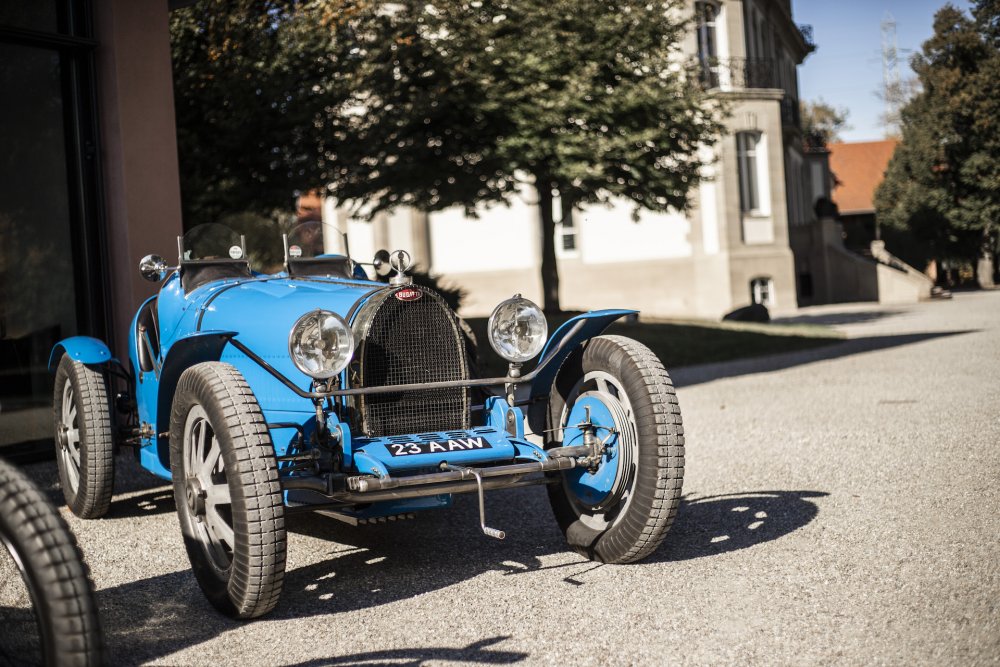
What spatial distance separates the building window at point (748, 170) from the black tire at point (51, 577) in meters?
28.3

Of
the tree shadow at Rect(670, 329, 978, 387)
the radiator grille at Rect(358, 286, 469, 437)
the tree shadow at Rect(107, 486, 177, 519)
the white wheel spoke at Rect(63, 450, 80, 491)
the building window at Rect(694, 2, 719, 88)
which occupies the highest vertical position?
the building window at Rect(694, 2, 719, 88)

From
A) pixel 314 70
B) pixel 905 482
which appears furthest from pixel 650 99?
pixel 905 482

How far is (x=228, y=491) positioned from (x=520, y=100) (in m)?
12.5

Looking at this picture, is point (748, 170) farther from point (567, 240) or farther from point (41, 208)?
point (41, 208)

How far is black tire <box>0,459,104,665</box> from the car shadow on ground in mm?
954

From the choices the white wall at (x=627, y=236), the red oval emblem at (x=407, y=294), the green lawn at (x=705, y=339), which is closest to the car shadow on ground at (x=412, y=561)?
the red oval emblem at (x=407, y=294)

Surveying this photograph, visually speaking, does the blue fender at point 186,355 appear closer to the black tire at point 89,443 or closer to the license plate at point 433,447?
the license plate at point 433,447

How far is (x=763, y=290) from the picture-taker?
29.7m

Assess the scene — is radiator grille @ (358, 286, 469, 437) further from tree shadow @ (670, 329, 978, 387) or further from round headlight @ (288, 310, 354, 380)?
tree shadow @ (670, 329, 978, 387)

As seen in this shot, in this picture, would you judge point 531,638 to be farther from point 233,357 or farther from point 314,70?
point 314,70

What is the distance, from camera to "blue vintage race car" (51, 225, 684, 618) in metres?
4.00

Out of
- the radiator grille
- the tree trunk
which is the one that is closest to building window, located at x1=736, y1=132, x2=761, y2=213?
the tree trunk

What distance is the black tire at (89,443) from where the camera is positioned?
19.6 feet

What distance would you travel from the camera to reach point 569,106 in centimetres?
1531
